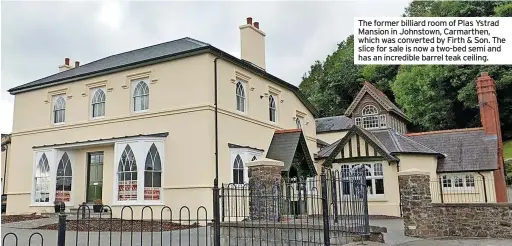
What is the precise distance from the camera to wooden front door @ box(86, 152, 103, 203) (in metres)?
19.2

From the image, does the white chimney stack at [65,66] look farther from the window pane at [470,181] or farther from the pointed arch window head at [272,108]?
the window pane at [470,181]

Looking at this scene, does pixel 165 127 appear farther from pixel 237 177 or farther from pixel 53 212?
pixel 53 212

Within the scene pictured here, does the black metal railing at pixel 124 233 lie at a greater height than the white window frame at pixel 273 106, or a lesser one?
lesser

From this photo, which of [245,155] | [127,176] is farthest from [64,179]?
[245,155]

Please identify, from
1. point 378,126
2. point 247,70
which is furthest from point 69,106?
point 378,126

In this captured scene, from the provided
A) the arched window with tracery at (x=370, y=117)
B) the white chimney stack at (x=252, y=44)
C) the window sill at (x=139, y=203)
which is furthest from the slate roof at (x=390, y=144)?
the window sill at (x=139, y=203)

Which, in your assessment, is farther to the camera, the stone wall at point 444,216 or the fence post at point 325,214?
the stone wall at point 444,216

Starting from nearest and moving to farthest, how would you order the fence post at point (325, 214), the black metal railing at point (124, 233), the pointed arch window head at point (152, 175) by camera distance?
the fence post at point (325, 214)
the black metal railing at point (124, 233)
the pointed arch window head at point (152, 175)

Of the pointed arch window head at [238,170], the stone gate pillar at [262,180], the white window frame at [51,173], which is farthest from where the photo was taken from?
the white window frame at [51,173]

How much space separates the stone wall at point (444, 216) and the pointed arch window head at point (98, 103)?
514 inches

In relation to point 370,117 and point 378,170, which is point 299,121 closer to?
point 378,170

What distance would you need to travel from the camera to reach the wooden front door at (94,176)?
757 inches

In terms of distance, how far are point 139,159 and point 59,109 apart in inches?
261

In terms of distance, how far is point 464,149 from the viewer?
24.5 metres
